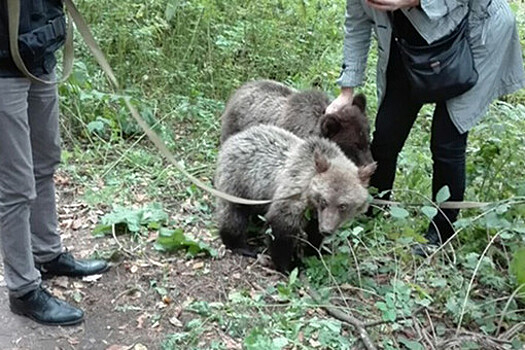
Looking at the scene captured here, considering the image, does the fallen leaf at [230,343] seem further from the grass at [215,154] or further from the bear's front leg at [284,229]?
the bear's front leg at [284,229]

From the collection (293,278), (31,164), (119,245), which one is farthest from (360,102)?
(31,164)

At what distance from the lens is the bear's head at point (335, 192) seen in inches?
190

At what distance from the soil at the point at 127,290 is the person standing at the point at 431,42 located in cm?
141

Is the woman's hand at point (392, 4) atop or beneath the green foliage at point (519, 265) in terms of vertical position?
atop

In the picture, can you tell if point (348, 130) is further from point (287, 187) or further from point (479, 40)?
point (479, 40)

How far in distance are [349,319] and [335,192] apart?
883mm

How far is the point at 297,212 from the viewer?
500 cm

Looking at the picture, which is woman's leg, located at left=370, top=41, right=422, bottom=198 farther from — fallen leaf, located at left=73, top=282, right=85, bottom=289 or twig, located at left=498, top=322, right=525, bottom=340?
fallen leaf, located at left=73, top=282, right=85, bottom=289

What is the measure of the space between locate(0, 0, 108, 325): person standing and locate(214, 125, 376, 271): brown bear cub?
138 centimetres

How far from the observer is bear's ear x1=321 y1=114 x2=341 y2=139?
602 centimetres

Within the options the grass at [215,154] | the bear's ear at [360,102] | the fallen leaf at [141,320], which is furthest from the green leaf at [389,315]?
the bear's ear at [360,102]

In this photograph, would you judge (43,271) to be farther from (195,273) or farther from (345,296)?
(345,296)

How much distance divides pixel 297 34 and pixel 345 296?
5165mm

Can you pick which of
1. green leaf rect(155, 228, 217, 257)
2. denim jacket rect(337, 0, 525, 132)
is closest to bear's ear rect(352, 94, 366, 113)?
denim jacket rect(337, 0, 525, 132)
